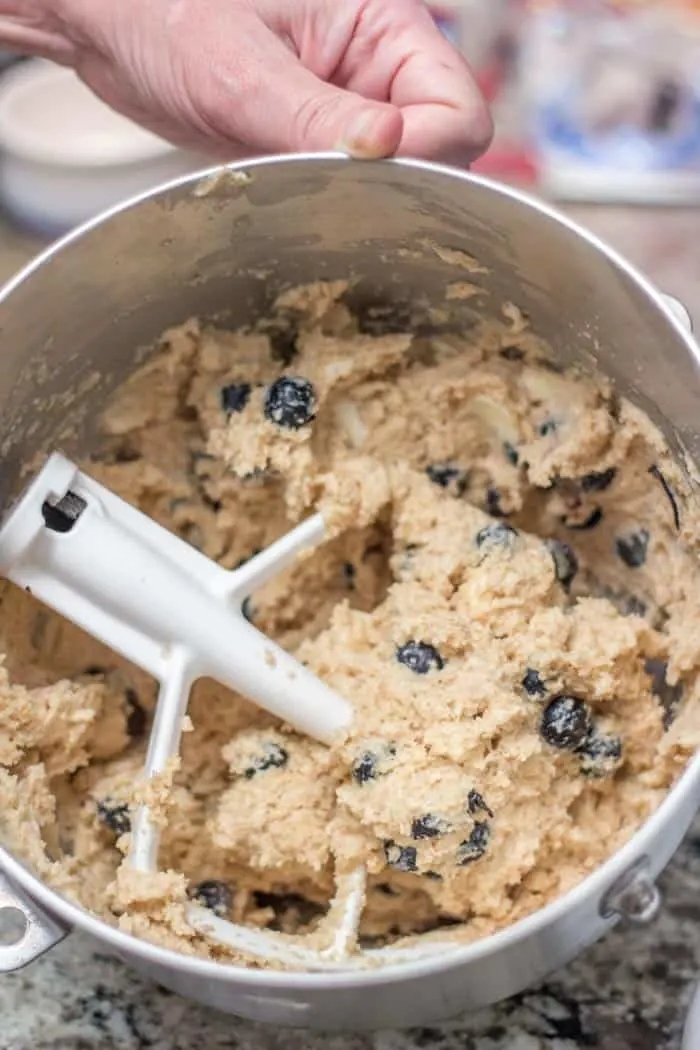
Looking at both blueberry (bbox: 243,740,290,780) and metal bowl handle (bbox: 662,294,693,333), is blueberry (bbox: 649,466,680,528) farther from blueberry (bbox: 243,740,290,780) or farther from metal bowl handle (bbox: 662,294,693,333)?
blueberry (bbox: 243,740,290,780)

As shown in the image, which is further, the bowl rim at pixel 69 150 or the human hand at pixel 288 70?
the bowl rim at pixel 69 150

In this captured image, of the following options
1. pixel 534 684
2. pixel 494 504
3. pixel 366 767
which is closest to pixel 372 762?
pixel 366 767

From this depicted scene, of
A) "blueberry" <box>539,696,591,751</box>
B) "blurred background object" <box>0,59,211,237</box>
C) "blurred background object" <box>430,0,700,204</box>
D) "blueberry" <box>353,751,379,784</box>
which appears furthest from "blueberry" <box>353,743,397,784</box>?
"blurred background object" <box>430,0,700,204</box>

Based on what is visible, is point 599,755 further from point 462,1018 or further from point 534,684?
point 462,1018

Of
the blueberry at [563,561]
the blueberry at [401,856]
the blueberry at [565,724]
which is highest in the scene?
the blueberry at [563,561]

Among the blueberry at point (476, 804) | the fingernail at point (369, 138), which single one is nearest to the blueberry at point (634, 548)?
the blueberry at point (476, 804)

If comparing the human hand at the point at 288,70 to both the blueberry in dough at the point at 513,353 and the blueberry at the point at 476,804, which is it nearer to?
the blueberry in dough at the point at 513,353
